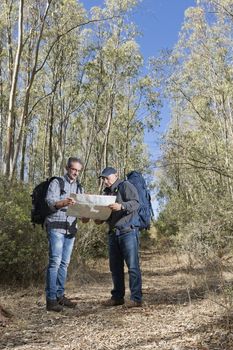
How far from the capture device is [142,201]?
18.7ft

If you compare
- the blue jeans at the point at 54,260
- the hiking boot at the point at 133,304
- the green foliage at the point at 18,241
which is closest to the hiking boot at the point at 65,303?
the blue jeans at the point at 54,260

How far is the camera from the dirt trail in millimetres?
3898

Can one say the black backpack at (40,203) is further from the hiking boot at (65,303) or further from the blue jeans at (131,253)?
Result: the hiking boot at (65,303)

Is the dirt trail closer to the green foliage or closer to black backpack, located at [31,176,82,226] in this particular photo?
the green foliage

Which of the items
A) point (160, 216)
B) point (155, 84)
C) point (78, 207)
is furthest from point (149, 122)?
point (78, 207)

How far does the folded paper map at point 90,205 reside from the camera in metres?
5.37

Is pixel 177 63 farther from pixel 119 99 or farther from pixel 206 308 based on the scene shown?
pixel 206 308

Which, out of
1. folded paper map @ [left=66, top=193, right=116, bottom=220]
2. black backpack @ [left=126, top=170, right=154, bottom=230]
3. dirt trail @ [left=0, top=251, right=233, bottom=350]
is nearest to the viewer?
dirt trail @ [left=0, top=251, right=233, bottom=350]

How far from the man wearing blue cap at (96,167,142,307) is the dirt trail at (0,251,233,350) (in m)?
0.23

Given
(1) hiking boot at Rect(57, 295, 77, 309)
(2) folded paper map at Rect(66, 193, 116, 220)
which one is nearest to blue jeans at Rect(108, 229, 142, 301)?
(2) folded paper map at Rect(66, 193, 116, 220)

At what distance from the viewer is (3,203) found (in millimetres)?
7086

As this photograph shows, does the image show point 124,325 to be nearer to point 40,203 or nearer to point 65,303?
point 65,303

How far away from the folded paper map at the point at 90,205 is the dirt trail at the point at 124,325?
115 cm

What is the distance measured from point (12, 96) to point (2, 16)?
5720 mm
